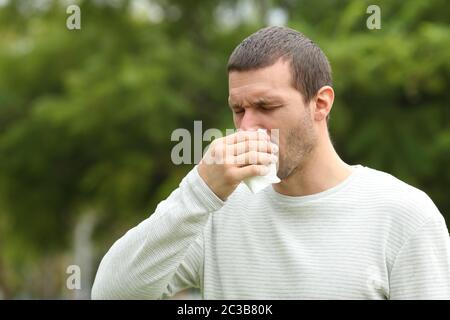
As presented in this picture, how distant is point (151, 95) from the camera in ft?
36.3

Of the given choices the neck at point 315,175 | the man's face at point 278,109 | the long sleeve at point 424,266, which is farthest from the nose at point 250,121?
the long sleeve at point 424,266

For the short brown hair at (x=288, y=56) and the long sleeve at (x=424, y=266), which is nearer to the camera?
the long sleeve at (x=424, y=266)

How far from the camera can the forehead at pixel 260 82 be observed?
10.2ft

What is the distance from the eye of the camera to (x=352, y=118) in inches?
427

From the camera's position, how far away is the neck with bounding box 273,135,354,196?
127 inches

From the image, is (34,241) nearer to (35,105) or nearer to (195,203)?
(35,105)

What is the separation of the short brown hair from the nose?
156 mm

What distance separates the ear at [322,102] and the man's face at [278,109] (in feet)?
0.20

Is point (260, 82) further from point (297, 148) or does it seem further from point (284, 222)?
point (284, 222)

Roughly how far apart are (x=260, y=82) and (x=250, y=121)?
0.47ft

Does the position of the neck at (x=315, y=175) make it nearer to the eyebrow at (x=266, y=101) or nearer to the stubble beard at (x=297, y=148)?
the stubble beard at (x=297, y=148)

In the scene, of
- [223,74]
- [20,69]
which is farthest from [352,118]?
[20,69]

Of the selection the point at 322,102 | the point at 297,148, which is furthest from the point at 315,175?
the point at 322,102

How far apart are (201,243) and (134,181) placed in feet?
29.0
